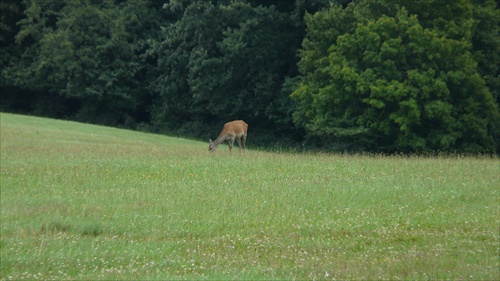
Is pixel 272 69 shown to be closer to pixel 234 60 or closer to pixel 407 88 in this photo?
pixel 234 60

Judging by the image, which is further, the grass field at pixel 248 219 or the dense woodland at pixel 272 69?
the dense woodland at pixel 272 69

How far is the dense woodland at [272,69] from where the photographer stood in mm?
35500

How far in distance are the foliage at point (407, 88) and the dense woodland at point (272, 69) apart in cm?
8

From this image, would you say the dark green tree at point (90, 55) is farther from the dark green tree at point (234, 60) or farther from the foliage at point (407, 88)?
the foliage at point (407, 88)

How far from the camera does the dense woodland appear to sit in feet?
116

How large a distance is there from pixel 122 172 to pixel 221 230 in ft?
20.8

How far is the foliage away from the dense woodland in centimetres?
8

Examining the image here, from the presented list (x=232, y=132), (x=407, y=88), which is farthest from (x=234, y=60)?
(x=232, y=132)

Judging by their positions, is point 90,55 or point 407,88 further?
point 90,55

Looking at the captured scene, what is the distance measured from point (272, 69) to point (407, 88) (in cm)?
1449

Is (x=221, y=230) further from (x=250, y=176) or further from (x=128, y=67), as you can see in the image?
(x=128, y=67)

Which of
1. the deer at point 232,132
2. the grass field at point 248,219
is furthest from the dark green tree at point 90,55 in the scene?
the grass field at point 248,219

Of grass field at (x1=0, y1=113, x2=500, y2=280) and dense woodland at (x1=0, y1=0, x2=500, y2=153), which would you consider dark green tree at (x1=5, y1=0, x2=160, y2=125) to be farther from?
grass field at (x1=0, y1=113, x2=500, y2=280)

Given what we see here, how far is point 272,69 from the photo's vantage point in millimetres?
47219
